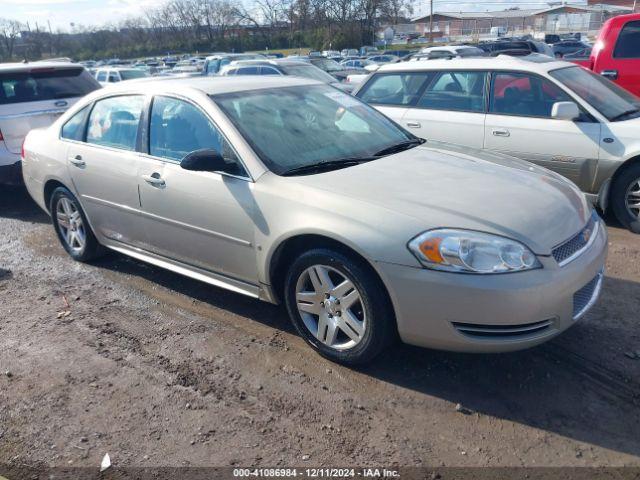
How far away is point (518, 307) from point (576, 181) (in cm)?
324

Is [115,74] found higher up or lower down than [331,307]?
higher up

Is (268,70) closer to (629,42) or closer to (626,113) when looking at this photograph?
(629,42)

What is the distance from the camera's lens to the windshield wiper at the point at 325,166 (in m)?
3.56

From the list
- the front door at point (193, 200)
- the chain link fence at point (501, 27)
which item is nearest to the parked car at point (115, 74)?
the front door at point (193, 200)

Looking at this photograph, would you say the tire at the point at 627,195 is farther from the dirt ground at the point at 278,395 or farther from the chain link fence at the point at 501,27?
the chain link fence at the point at 501,27

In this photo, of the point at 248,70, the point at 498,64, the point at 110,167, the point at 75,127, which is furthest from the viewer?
the point at 248,70

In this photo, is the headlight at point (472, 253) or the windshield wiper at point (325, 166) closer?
the headlight at point (472, 253)

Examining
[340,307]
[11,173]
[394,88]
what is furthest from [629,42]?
[11,173]

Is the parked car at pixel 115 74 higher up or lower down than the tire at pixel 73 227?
higher up

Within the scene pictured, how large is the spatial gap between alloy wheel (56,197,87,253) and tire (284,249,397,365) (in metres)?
2.55

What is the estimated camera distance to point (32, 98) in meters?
7.29

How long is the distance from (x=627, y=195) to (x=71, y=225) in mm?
5090

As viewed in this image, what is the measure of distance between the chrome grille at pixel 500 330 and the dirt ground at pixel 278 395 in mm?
368

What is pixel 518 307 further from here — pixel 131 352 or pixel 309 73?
pixel 309 73
